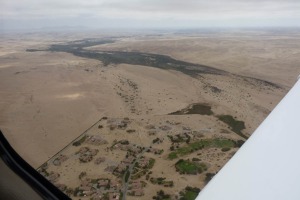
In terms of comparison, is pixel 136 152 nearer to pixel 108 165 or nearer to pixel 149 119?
pixel 108 165

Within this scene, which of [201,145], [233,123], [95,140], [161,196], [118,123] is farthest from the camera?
[233,123]

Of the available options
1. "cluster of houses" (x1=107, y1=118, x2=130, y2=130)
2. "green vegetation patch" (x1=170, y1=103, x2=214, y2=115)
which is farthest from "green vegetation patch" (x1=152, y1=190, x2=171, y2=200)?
"green vegetation patch" (x1=170, y1=103, x2=214, y2=115)

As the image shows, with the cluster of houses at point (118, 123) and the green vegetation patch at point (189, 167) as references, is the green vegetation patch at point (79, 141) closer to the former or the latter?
the cluster of houses at point (118, 123)

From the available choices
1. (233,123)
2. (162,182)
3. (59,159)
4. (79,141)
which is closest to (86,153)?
(59,159)

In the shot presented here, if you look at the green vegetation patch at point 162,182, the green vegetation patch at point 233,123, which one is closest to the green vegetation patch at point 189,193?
the green vegetation patch at point 162,182

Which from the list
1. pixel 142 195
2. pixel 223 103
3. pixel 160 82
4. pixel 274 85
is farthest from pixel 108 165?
pixel 274 85

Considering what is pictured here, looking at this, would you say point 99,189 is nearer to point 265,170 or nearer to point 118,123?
point 118,123

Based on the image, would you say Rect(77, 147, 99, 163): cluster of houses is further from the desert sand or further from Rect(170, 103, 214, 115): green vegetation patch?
Rect(170, 103, 214, 115): green vegetation patch
